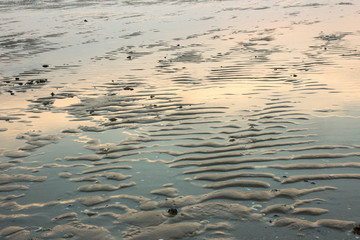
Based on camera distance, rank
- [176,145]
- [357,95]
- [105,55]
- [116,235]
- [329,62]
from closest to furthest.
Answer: [116,235] < [176,145] < [357,95] < [329,62] < [105,55]

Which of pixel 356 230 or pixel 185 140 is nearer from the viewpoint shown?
pixel 356 230

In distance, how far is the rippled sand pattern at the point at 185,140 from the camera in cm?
501

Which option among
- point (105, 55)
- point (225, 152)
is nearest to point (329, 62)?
point (225, 152)

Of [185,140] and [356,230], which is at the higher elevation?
[356,230]

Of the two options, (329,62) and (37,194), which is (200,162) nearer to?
(37,194)

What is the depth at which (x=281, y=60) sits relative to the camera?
13133mm

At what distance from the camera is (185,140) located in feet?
24.5

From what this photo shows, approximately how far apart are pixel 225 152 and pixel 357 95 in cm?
438

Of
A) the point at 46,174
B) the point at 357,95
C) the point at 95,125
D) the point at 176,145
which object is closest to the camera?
the point at 46,174

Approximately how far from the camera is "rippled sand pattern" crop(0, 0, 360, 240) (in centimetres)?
501

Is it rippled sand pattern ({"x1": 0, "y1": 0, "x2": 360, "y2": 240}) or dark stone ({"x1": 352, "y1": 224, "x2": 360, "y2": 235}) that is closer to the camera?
dark stone ({"x1": 352, "y1": 224, "x2": 360, "y2": 235})

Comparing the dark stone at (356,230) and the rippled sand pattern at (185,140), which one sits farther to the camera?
the rippled sand pattern at (185,140)

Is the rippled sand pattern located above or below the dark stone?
below

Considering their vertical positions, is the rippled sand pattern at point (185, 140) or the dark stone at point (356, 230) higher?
the dark stone at point (356, 230)
